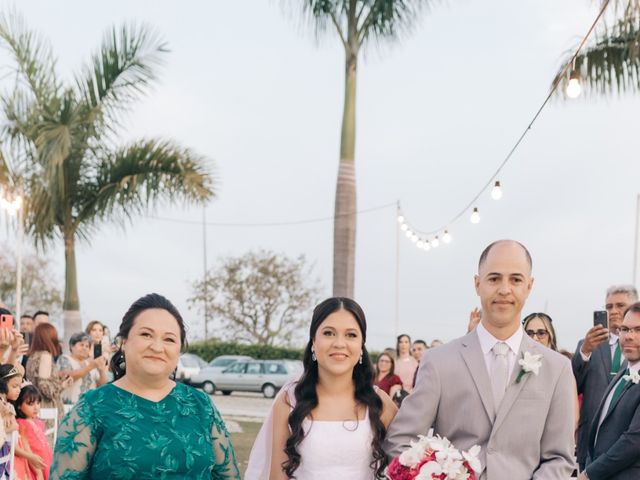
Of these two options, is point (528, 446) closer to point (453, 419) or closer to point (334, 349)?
point (453, 419)

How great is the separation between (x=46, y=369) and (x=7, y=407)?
80.1 inches

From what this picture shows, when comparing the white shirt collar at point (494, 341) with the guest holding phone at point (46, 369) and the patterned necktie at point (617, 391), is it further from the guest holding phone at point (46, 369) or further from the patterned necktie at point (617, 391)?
the guest holding phone at point (46, 369)

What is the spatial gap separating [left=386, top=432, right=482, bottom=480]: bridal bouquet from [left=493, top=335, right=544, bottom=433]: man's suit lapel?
0.23 m

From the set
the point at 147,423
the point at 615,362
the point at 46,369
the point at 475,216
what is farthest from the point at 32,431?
the point at 475,216

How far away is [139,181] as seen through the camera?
17500 mm

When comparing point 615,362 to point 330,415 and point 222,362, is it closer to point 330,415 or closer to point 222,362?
point 330,415

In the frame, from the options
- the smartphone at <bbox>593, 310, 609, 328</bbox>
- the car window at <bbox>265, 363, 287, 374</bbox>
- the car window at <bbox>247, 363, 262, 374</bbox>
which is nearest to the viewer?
the smartphone at <bbox>593, 310, 609, 328</bbox>

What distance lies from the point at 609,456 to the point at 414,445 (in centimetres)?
226

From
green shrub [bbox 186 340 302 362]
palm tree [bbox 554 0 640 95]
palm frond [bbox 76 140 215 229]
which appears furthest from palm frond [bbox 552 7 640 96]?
green shrub [bbox 186 340 302 362]

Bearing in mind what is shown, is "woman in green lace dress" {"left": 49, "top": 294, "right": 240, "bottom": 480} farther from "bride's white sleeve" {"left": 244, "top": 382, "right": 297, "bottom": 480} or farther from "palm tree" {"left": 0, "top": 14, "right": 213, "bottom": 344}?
"palm tree" {"left": 0, "top": 14, "right": 213, "bottom": 344}

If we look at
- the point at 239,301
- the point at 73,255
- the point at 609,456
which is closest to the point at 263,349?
the point at 239,301

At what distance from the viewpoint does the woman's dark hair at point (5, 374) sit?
25.4 ft

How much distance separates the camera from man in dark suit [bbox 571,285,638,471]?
7172 mm

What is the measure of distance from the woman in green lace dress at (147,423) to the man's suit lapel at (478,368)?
3.99 ft
